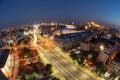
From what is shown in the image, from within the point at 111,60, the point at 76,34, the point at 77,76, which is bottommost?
the point at 77,76

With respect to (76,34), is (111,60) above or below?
below

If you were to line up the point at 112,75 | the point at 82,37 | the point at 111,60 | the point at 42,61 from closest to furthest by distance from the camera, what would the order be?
1. the point at 112,75
2. the point at 111,60
3. the point at 42,61
4. the point at 82,37

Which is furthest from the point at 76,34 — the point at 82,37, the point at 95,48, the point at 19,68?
the point at 19,68

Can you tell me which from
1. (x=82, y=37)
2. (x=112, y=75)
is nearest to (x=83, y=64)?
(x=112, y=75)

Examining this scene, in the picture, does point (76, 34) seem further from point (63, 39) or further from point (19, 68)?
point (19, 68)

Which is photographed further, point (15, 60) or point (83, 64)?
point (15, 60)

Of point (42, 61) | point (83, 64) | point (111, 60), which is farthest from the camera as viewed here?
point (42, 61)

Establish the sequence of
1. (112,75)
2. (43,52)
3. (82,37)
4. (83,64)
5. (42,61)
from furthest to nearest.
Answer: (82,37) < (43,52) < (42,61) < (83,64) < (112,75)

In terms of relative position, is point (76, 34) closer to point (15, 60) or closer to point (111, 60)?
point (111, 60)

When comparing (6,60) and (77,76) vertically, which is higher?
(6,60)
